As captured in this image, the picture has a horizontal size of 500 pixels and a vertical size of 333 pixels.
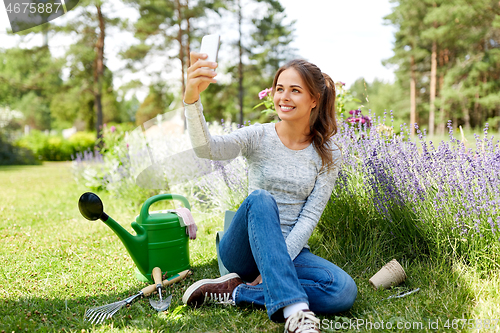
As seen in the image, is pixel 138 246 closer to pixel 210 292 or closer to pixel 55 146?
pixel 210 292

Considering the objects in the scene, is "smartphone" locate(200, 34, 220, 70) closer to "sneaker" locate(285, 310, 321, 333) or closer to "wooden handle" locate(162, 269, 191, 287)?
"sneaker" locate(285, 310, 321, 333)

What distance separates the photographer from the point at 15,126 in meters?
12.9

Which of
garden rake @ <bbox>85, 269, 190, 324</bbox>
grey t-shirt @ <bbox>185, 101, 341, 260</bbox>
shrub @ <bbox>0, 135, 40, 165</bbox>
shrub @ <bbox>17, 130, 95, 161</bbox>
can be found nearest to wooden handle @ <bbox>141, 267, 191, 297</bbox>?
garden rake @ <bbox>85, 269, 190, 324</bbox>

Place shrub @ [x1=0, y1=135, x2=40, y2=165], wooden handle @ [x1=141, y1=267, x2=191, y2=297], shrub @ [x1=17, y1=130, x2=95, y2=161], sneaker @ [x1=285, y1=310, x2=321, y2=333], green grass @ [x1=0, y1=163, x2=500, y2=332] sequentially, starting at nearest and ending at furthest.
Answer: sneaker @ [x1=285, y1=310, x2=321, y2=333], green grass @ [x1=0, y1=163, x2=500, y2=332], wooden handle @ [x1=141, y1=267, x2=191, y2=297], shrub @ [x1=0, y1=135, x2=40, y2=165], shrub @ [x1=17, y1=130, x2=95, y2=161]

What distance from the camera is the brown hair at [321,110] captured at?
1.86 m

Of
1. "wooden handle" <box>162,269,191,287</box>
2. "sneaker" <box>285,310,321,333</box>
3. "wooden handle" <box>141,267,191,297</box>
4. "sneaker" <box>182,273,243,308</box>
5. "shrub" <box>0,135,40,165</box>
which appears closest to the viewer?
"sneaker" <box>285,310,321,333</box>

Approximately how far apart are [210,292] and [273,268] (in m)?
0.47

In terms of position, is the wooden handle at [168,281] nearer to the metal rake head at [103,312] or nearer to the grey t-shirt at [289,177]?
the metal rake head at [103,312]

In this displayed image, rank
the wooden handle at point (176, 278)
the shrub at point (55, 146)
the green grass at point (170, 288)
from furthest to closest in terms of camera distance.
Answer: the shrub at point (55, 146) → the wooden handle at point (176, 278) → the green grass at point (170, 288)

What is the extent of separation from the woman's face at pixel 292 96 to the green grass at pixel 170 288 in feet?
3.16

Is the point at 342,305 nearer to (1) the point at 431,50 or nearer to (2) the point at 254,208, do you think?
(2) the point at 254,208

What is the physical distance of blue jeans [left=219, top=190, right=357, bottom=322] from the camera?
1.51m

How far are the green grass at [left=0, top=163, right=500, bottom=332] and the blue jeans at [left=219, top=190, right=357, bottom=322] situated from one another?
0.30 ft

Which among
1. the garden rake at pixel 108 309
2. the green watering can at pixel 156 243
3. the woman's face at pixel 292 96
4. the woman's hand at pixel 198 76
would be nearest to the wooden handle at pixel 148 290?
the garden rake at pixel 108 309
